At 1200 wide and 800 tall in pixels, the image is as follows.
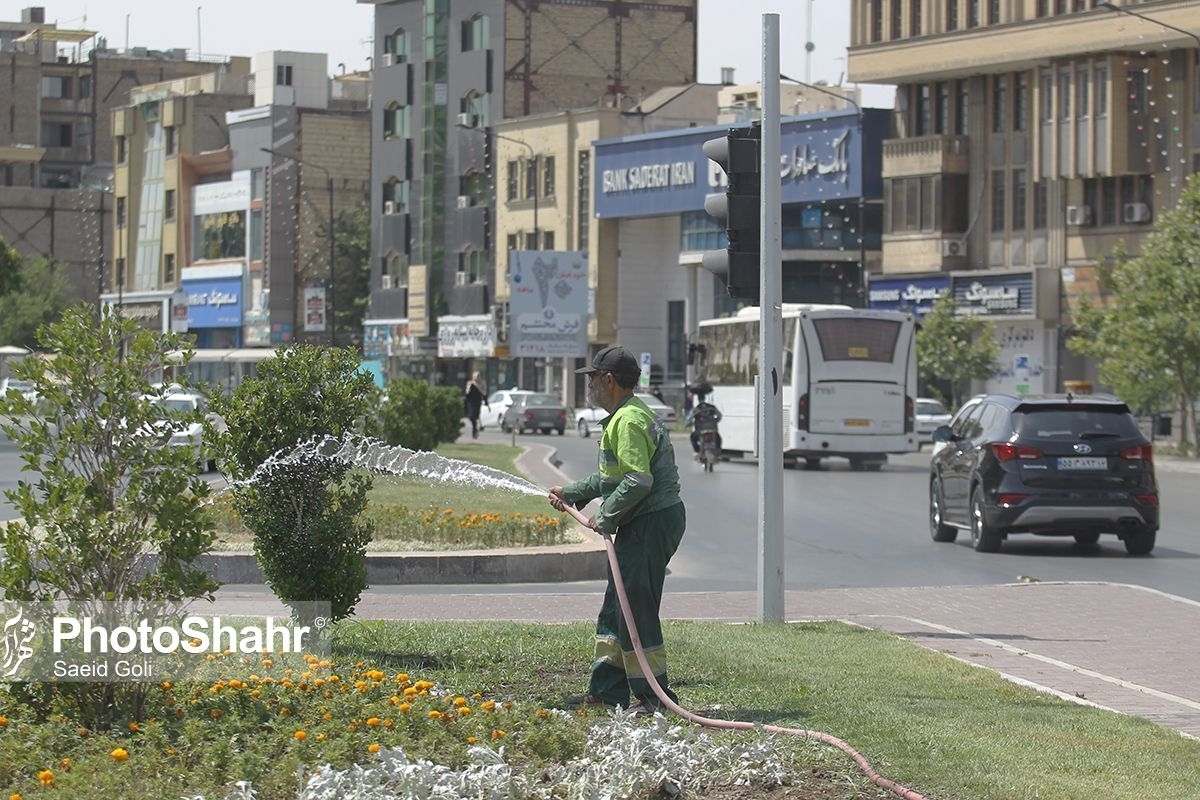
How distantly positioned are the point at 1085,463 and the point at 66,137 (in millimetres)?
116772

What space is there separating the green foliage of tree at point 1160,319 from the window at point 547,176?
40871 mm

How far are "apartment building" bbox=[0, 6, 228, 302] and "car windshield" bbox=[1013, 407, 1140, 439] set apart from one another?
9946cm

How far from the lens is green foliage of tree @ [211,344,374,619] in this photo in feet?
35.3

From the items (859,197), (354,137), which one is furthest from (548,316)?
(354,137)

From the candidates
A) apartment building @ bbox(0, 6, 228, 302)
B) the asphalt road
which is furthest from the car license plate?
apartment building @ bbox(0, 6, 228, 302)

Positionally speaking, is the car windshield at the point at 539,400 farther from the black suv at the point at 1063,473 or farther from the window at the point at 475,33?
the black suv at the point at 1063,473

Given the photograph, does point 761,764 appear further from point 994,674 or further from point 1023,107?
point 1023,107

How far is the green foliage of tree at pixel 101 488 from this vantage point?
7426 mm

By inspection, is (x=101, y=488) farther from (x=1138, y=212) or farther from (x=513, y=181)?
(x=513, y=181)

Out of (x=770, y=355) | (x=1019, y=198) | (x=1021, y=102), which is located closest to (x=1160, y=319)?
(x=1019, y=198)

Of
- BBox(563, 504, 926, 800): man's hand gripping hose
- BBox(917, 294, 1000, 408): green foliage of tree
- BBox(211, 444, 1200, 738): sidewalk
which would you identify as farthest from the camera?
BBox(917, 294, 1000, 408): green foliage of tree

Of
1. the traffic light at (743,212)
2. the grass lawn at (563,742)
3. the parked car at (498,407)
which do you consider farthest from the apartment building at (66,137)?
the grass lawn at (563,742)

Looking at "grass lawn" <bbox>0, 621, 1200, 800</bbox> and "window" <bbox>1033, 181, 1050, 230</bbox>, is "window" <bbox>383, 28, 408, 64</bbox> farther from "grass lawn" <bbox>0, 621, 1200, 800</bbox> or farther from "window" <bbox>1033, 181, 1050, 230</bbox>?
"grass lawn" <bbox>0, 621, 1200, 800</bbox>

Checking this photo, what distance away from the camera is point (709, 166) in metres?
74.3
